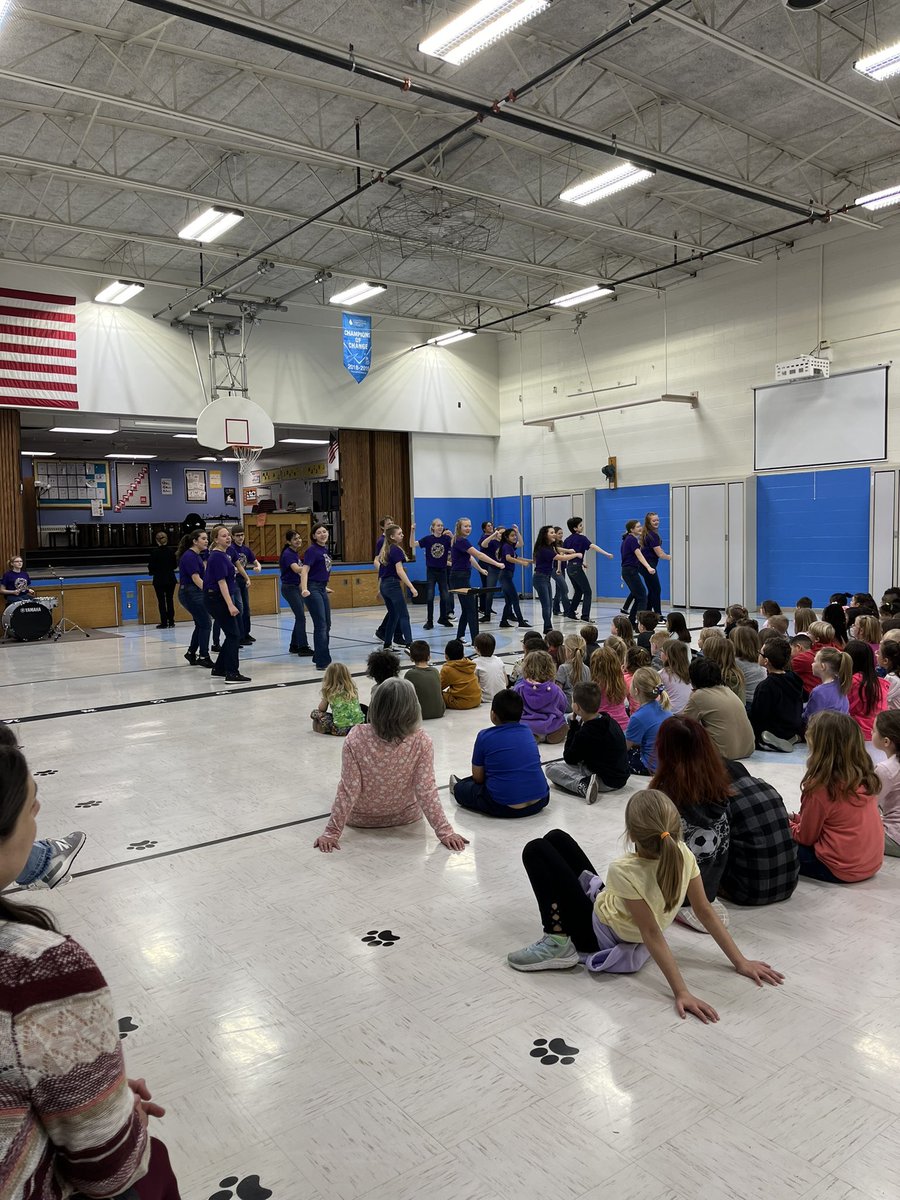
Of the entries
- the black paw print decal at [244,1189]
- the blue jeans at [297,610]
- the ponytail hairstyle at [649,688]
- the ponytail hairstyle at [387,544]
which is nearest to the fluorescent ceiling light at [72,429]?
the blue jeans at [297,610]

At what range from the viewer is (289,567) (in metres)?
9.38

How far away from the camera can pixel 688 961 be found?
109 inches

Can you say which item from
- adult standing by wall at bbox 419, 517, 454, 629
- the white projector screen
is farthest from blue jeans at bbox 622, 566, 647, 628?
the white projector screen

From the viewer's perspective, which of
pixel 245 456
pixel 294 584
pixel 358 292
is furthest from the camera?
pixel 245 456

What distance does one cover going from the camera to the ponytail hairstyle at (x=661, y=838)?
2395mm

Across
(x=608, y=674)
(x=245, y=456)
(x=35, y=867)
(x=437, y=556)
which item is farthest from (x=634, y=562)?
(x=35, y=867)

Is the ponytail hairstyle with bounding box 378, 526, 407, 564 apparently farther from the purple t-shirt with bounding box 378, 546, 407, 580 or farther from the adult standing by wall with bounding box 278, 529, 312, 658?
the adult standing by wall with bounding box 278, 529, 312, 658

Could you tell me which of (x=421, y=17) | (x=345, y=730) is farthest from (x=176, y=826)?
(x=421, y=17)

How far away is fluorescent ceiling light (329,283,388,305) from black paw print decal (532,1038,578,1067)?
11.9 metres

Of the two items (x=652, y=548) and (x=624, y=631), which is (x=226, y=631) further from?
(x=652, y=548)

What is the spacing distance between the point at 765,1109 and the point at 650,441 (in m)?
14.9

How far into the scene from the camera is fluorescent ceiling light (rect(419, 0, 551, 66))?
19.9 ft

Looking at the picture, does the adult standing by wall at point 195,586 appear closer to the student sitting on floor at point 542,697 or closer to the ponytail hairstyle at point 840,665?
the student sitting on floor at point 542,697

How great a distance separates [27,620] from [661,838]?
11.9 metres
